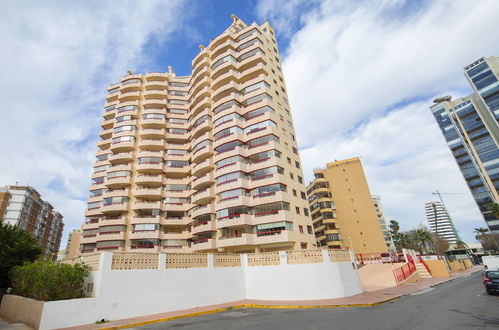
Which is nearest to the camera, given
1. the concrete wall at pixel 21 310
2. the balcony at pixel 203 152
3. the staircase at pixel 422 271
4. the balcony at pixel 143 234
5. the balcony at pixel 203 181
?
the concrete wall at pixel 21 310

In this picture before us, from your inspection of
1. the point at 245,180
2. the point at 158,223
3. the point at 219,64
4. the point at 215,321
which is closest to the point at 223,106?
the point at 219,64

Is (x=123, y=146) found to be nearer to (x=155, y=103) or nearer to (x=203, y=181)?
(x=155, y=103)

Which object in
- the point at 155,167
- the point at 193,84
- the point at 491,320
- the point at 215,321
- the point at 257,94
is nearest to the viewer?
the point at 491,320

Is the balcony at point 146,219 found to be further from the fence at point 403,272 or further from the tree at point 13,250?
the fence at point 403,272

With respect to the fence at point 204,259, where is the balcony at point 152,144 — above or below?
above

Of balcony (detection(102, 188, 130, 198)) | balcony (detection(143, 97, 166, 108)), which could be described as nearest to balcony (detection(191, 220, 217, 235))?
balcony (detection(102, 188, 130, 198))

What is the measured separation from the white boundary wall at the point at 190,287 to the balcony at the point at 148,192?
1176 inches

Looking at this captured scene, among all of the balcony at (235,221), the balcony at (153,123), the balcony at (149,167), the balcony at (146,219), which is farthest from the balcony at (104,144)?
the balcony at (235,221)

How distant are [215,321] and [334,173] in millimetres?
63950

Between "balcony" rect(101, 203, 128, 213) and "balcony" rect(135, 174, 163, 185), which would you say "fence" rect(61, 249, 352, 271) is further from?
"balcony" rect(135, 174, 163, 185)

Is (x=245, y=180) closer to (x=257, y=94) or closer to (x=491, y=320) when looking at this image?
(x=257, y=94)

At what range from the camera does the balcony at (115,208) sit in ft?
151

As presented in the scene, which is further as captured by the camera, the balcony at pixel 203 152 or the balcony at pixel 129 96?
the balcony at pixel 129 96

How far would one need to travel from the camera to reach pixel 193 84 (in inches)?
2100
